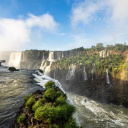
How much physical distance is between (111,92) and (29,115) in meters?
31.4

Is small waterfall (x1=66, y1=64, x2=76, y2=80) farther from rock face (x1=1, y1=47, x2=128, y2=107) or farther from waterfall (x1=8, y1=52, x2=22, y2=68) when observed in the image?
waterfall (x1=8, y1=52, x2=22, y2=68)

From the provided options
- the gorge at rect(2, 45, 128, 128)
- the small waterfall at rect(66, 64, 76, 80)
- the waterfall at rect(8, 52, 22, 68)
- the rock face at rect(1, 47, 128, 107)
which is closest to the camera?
the gorge at rect(2, 45, 128, 128)

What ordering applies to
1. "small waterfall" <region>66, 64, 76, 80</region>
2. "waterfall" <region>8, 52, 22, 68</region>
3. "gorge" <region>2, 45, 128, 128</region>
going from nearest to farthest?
"gorge" <region>2, 45, 128, 128</region> < "small waterfall" <region>66, 64, 76, 80</region> < "waterfall" <region>8, 52, 22, 68</region>

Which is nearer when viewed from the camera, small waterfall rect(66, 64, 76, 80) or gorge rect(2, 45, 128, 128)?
gorge rect(2, 45, 128, 128)

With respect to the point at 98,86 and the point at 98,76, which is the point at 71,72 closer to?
the point at 98,76

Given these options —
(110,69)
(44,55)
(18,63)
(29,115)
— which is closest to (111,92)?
(110,69)

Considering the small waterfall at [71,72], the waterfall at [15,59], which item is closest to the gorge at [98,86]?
the small waterfall at [71,72]

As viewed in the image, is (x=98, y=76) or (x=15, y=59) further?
(x=15, y=59)

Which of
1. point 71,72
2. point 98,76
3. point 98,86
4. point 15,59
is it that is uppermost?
point 15,59

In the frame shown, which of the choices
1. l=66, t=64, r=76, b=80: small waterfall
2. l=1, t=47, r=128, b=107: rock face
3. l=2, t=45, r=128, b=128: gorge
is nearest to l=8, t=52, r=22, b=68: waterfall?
l=1, t=47, r=128, b=107: rock face

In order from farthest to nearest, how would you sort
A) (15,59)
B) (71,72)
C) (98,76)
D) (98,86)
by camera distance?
(15,59) < (71,72) < (98,76) < (98,86)

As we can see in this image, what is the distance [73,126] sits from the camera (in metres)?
4.26

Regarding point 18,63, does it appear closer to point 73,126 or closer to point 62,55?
point 62,55

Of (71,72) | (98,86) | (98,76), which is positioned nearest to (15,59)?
(71,72)
